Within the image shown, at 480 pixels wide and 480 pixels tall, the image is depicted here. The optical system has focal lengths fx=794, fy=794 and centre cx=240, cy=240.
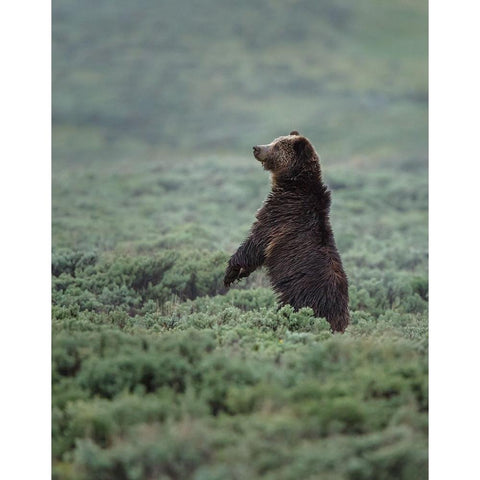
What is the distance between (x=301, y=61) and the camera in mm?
26594

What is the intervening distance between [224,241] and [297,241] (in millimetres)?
4902

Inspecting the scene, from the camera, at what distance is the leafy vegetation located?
4.31 m

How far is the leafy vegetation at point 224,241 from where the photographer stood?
4309 mm

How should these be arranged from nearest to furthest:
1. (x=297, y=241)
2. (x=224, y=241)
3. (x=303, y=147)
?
(x=297, y=241) → (x=303, y=147) → (x=224, y=241)

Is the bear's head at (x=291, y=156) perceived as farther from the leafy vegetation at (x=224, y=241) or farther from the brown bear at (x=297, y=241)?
the leafy vegetation at (x=224, y=241)

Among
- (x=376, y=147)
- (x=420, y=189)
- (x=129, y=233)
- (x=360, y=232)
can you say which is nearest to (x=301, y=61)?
(x=376, y=147)

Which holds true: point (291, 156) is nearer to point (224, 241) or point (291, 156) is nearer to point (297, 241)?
point (297, 241)

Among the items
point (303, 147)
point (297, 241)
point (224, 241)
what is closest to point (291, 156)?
point (303, 147)

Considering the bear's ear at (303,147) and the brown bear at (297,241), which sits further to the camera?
the bear's ear at (303,147)

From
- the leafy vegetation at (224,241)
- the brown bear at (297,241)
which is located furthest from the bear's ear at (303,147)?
the leafy vegetation at (224,241)

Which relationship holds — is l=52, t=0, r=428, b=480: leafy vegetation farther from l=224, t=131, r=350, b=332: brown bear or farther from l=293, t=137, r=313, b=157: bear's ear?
l=293, t=137, r=313, b=157: bear's ear

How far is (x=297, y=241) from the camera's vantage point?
6.86 m

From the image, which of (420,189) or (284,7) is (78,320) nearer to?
(420,189)

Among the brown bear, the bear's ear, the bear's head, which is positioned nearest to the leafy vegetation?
the brown bear
